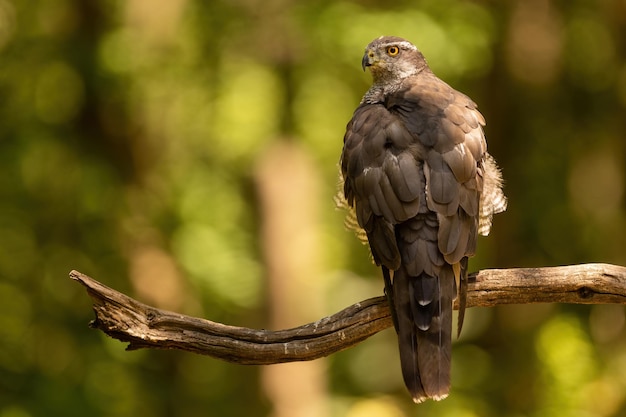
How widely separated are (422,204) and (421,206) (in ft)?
0.05

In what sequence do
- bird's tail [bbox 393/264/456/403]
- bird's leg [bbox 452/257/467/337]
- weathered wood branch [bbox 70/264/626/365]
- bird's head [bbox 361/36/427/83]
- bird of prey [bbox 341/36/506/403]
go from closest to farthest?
1. weathered wood branch [bbox 70/264/626/365]
2. bird's tail [bbox 393/264/456/403]
3. bird of prey [bbox 341/36/506/403]
4. bird's leg [bbox 452/257/467/337]
5. bird's head [bbox 361/36/427/83]

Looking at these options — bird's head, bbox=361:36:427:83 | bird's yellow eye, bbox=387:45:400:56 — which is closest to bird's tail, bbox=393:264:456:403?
bird's head, bbox=361:36:427:83

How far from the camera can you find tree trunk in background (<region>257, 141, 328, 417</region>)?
1052 cm

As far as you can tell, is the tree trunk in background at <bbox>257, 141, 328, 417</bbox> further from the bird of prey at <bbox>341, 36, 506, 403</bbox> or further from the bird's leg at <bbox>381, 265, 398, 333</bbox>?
the bird's leg at <bbox>381, 265, 398, 333</bbox>

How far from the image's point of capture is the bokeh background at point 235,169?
10.1 m

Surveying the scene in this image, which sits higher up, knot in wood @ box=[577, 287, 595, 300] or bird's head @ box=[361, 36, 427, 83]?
bird's head @ box=[361, 36, 427, 83]

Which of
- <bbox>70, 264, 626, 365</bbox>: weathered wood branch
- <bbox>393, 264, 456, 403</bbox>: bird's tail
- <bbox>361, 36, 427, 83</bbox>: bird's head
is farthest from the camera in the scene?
<bbox>361, 36, 427, 83</bbox>: bird's head

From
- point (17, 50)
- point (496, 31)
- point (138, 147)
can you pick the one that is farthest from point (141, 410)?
point (496, 31)

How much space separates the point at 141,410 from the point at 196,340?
22.9 ft

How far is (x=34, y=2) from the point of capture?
A: 39.1 ft

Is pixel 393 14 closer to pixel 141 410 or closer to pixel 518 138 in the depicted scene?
pixel 518 138

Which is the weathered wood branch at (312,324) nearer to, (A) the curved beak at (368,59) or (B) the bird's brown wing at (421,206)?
(B) the bird's brown wing at (421,206)

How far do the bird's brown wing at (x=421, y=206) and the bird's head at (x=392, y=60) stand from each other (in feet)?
2.49

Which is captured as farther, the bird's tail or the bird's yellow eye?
the bird's yellow eye
